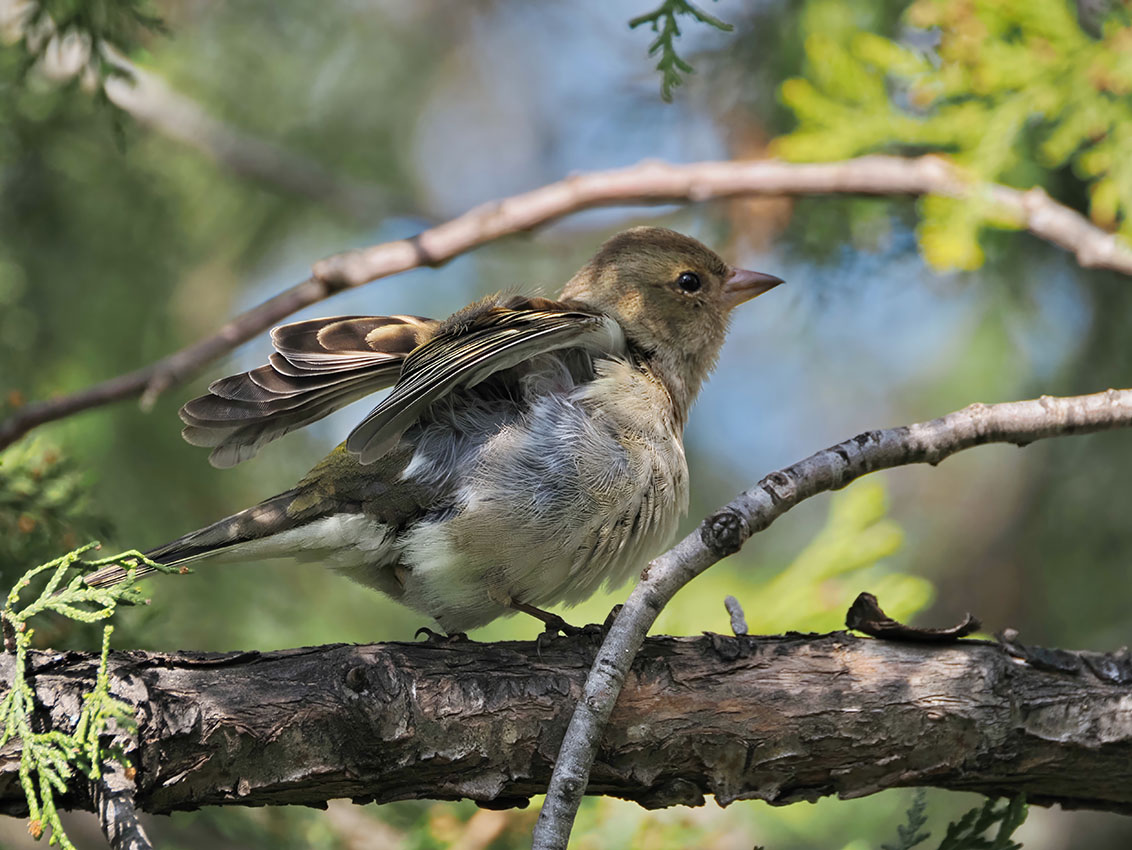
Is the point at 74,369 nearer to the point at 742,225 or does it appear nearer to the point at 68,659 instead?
the point at 68,659

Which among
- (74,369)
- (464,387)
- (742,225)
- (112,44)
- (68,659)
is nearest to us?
(68,659)

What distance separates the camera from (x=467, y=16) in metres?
10.3

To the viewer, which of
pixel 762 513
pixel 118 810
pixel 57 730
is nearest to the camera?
pixel 118 810

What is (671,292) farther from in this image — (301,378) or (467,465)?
(301,378)

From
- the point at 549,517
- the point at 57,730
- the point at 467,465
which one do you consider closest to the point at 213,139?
the point at 467,465

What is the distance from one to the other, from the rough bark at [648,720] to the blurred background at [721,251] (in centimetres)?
64

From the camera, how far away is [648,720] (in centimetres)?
309

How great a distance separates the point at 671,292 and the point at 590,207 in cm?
54

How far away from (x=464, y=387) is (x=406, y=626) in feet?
10.0

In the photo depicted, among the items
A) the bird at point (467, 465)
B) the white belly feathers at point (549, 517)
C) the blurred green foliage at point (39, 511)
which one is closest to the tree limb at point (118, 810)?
the bird at point (467, 465)

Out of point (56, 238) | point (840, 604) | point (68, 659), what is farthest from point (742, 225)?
point (68, 659)

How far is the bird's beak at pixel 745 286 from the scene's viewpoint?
484 centimetres

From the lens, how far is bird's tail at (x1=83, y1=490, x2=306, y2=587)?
3.59m

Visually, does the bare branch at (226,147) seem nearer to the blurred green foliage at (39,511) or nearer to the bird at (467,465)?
the blurred green foliage at (39,511)
